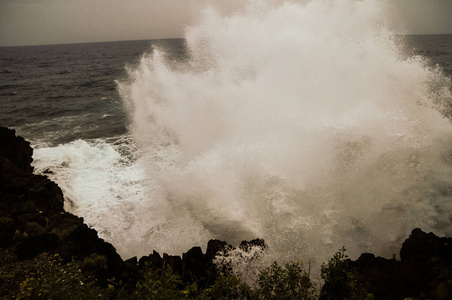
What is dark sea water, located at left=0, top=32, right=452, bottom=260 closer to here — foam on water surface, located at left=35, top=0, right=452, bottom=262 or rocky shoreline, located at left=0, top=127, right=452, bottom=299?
foam on water surface, located at left=35, top=0, right=452, bottom=262

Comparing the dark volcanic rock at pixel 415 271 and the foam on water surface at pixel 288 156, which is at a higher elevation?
the foam on water surface at pixel 288 156

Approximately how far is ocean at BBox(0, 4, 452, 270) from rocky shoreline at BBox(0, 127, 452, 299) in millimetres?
1693

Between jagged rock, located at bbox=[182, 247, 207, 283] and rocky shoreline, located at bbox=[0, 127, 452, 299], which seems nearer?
rocky shoreline, located at bbox=[0, 127, 452, 299]

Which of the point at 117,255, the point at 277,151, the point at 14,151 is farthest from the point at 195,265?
the point at 14,151

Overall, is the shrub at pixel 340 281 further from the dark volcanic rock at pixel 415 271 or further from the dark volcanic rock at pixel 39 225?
the dark volcanic rock at pixel 39 225

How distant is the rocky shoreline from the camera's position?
21.5ft

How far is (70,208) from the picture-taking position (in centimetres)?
1198

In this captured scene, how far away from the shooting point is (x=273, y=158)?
1323cm

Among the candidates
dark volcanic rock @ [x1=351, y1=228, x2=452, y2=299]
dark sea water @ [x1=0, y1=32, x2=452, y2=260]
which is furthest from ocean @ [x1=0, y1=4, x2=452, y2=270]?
dark volcanic rock @ [x1=351, y1=228, x2=452, y2=299]

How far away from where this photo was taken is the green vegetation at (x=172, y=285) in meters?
4.57

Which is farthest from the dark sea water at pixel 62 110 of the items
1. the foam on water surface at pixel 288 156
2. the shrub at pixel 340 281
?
the shrub at pixel 340 281

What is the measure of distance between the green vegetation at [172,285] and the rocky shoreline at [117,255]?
0.35m

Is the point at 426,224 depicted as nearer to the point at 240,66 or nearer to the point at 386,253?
the point at 386,253

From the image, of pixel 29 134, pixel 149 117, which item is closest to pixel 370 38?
pixel 149 117
